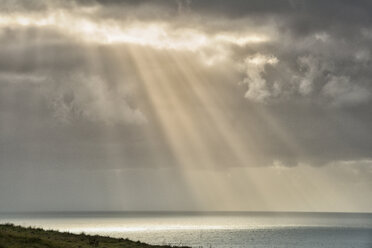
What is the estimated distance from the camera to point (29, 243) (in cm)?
5638

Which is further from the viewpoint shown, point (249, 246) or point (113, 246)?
point (249, 246)

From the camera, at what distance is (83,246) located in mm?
61469

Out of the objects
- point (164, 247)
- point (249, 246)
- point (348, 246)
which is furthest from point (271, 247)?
point (164, 247)

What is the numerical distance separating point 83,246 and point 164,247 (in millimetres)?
13011

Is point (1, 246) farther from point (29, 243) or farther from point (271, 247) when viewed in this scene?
point (271, 247)

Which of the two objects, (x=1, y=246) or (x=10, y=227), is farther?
(x=10, y=227)

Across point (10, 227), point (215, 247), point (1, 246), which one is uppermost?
point (215, 247)

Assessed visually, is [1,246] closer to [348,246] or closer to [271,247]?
[271,247]

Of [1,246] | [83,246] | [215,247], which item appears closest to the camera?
[1,246]

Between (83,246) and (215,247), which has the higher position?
(215,247)

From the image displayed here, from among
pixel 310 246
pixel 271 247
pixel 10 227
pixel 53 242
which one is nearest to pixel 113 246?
pixel 53 242

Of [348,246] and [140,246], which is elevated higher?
[348,246]

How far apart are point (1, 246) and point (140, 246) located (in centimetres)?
2117

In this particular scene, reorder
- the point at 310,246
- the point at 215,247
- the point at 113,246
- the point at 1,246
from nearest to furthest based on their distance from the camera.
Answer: the point at 1,246, the point at 113,246, the point at 215,247, the point at 310,246
